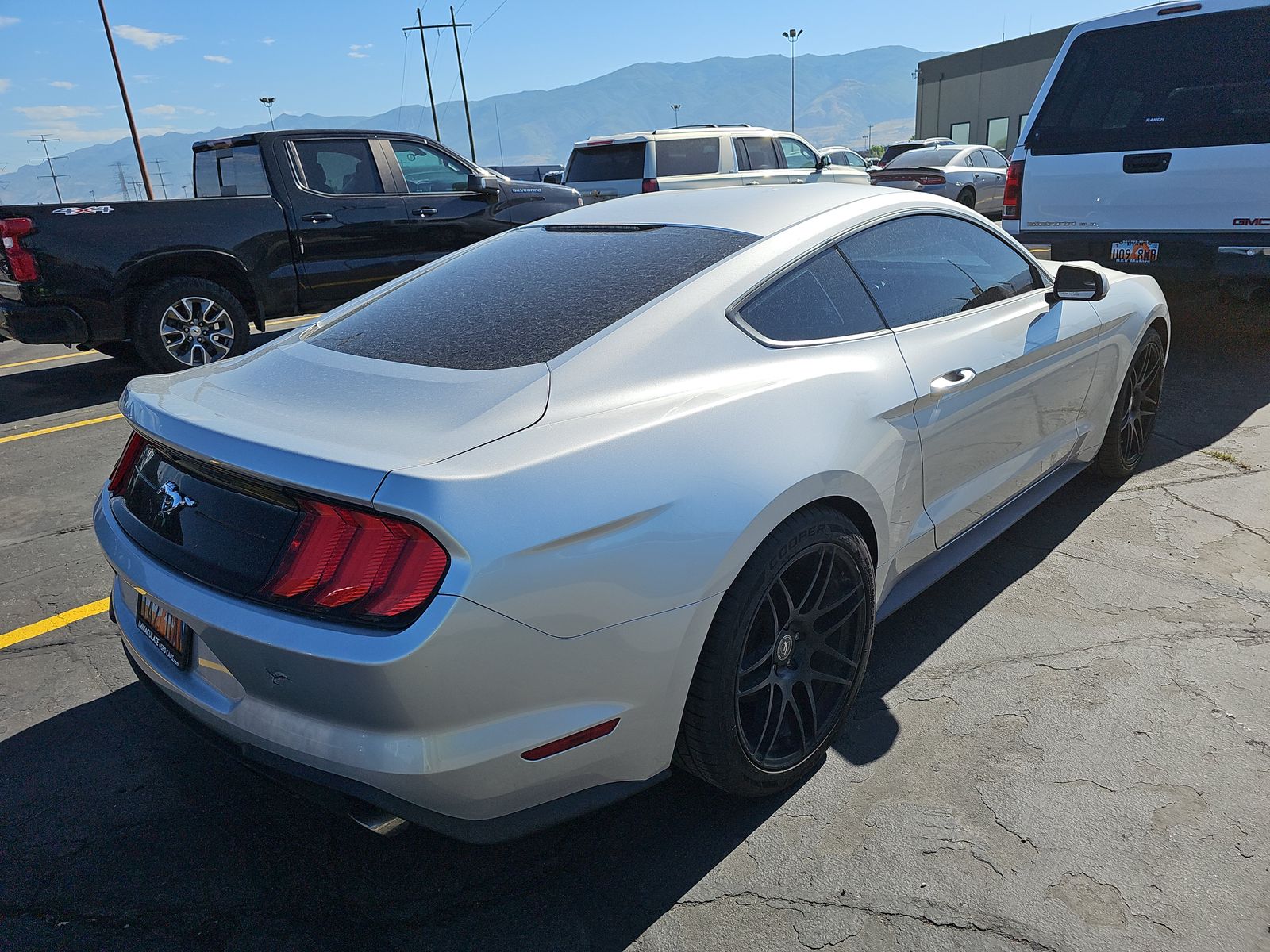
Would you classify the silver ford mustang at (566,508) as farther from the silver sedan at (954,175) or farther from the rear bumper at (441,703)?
the silver sedan at (954,175)

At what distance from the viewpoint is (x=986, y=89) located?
46969 millimetres

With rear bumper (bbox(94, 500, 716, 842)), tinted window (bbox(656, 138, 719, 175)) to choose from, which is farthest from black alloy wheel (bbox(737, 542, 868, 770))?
tinted window (bbox(656, 138, 719, 175))

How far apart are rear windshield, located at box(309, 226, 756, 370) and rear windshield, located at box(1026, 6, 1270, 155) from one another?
477 centimetres

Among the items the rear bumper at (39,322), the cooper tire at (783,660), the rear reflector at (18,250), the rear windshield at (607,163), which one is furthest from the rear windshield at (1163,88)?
the rear reflector at (18,250)

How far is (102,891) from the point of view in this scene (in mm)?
2107

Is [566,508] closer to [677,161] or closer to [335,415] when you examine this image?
[335,415]

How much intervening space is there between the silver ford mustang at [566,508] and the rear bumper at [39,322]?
174 inches

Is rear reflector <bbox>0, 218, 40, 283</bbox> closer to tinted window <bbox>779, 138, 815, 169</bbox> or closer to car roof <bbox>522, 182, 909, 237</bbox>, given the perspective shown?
car roof <bbox>522, 182, 909, 237</bbox>

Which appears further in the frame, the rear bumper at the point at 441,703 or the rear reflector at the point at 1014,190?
the rear reflector at the point at 1014,190

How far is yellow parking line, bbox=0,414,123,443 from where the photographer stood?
584cm

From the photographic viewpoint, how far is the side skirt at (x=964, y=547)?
2.81 meters

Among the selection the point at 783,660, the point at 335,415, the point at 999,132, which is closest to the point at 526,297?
the point at 335,415

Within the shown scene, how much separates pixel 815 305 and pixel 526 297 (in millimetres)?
811

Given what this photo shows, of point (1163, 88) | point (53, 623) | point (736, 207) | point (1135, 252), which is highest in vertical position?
point (1163, 88)
